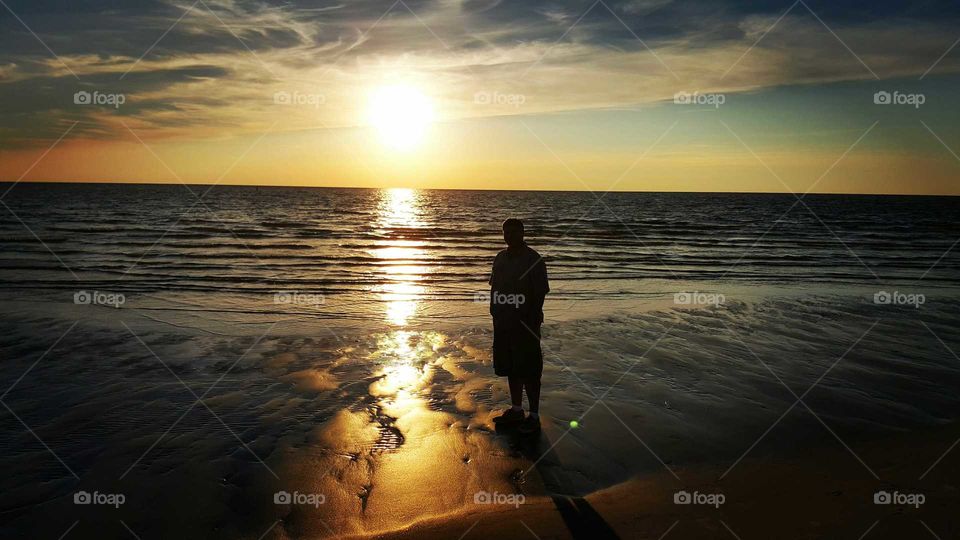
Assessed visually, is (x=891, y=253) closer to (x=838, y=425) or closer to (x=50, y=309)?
(x=838, y=425)

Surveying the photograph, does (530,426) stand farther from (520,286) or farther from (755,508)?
(755,508)

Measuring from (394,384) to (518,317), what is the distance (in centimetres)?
249

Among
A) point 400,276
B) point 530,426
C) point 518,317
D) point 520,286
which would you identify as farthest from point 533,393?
point 400,276

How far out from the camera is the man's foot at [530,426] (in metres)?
5.88

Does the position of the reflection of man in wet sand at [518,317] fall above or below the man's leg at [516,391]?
above

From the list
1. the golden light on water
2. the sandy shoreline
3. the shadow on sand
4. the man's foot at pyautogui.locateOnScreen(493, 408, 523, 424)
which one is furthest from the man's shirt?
the golden light on water

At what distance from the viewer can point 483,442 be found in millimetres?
5715

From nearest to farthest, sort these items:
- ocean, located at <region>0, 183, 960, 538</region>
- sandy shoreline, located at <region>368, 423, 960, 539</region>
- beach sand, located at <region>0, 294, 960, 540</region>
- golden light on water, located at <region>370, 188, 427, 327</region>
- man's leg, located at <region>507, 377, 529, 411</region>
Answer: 1. sandy shoreline, located at <region>368, 423, 960, 539</region>
2. beach sand, located at <region>0, 294, 960, 540</region>
3. ocean, located at <region>0, 183, 960, 538</region>
4. man's leg, located at <region>507, 377, 529, 411</region>
5. golden light on water, located at <region>370, 188, 427, 327</region>

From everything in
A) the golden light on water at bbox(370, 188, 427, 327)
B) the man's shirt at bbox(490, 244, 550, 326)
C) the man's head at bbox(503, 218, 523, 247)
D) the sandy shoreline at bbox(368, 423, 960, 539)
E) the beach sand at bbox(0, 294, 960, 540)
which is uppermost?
the golden light on water at bbox(370, 188, 427, 327)

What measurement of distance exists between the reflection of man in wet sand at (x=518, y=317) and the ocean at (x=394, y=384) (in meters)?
0.40

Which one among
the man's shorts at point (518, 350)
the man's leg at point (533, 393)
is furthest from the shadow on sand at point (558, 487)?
the man's shorts at point (518, 350)

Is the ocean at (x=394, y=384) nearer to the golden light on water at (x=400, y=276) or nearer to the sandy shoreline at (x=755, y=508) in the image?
the golden light on water at (x=400, y=276)

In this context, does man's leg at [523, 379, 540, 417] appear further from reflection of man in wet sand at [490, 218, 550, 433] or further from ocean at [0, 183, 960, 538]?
ocean at [0, 183, 960, 538]

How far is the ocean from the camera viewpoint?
4.87m
